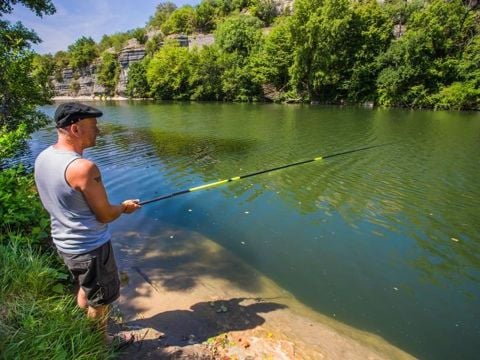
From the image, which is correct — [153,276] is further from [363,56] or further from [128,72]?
[128,72]

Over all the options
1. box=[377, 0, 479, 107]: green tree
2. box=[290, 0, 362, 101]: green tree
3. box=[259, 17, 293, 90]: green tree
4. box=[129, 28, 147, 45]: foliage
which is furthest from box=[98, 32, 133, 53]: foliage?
box=[377, 0, 479, 107]: green tree

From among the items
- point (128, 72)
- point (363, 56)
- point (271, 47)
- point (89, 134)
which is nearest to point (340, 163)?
point (89, 134)

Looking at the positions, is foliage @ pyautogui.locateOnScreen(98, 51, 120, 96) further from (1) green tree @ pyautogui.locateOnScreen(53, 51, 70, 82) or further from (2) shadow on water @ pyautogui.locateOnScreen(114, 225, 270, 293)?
(2) shadow on water @ pyautogui.locateOnScreen(114, 225, 270, 293)

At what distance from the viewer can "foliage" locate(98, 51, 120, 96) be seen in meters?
74.2

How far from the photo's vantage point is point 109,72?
75000 mm

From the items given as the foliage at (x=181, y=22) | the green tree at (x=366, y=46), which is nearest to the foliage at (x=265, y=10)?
the foliage at (x=181, y=22)

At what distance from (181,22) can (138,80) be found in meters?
23.9

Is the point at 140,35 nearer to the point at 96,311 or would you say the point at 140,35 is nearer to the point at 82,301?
the point at 82,301

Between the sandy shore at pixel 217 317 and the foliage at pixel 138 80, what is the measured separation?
209 ft

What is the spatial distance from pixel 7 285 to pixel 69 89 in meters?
90.8

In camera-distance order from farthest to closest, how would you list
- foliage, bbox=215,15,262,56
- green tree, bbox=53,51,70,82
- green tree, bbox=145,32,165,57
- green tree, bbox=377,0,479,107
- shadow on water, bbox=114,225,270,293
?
green tree, bbox=53,51,70,82 < green tree, bbox=145,32,165,57 < foliage, bbox=215,15,262,56 < green tree, bbox=377,0,479,107 < shadow on water, bbox=114,225,270,293

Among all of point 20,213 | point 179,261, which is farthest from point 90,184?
point 179,261

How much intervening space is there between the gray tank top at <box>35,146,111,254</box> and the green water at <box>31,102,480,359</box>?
340 cm

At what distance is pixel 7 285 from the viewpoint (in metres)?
3.43
